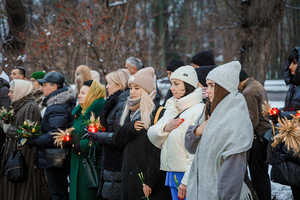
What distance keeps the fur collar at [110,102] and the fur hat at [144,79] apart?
14.9 inches

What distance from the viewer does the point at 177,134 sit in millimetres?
3129

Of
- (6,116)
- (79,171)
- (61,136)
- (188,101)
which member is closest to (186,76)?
(188,101)

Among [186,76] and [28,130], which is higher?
[186,76]

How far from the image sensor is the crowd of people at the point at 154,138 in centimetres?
235

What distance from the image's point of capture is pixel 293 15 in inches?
280

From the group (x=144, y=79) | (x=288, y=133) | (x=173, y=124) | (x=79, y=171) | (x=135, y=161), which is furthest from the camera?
(x=79, y=171)

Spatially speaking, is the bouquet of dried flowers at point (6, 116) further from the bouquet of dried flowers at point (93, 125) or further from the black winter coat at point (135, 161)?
the black winter coat at point (135, 161)

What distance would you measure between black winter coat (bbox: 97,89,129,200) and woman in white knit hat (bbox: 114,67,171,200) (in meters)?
0.24

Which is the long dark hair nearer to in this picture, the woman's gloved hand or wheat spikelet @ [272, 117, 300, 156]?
wheat spikelet @ [272, 117, 300, 156]

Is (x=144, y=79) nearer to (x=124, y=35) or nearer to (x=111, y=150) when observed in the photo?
(x=111, y=150)

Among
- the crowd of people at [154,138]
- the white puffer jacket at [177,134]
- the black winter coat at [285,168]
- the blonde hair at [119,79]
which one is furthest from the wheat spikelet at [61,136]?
the black winter coat at [285,168]

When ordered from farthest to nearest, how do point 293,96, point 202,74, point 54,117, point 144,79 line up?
point 54,117, point 202,74, point 293,96, point 144,79

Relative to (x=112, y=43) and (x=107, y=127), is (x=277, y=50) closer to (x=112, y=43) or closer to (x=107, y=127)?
(x=112, y=43)

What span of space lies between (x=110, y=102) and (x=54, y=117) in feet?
3.48
